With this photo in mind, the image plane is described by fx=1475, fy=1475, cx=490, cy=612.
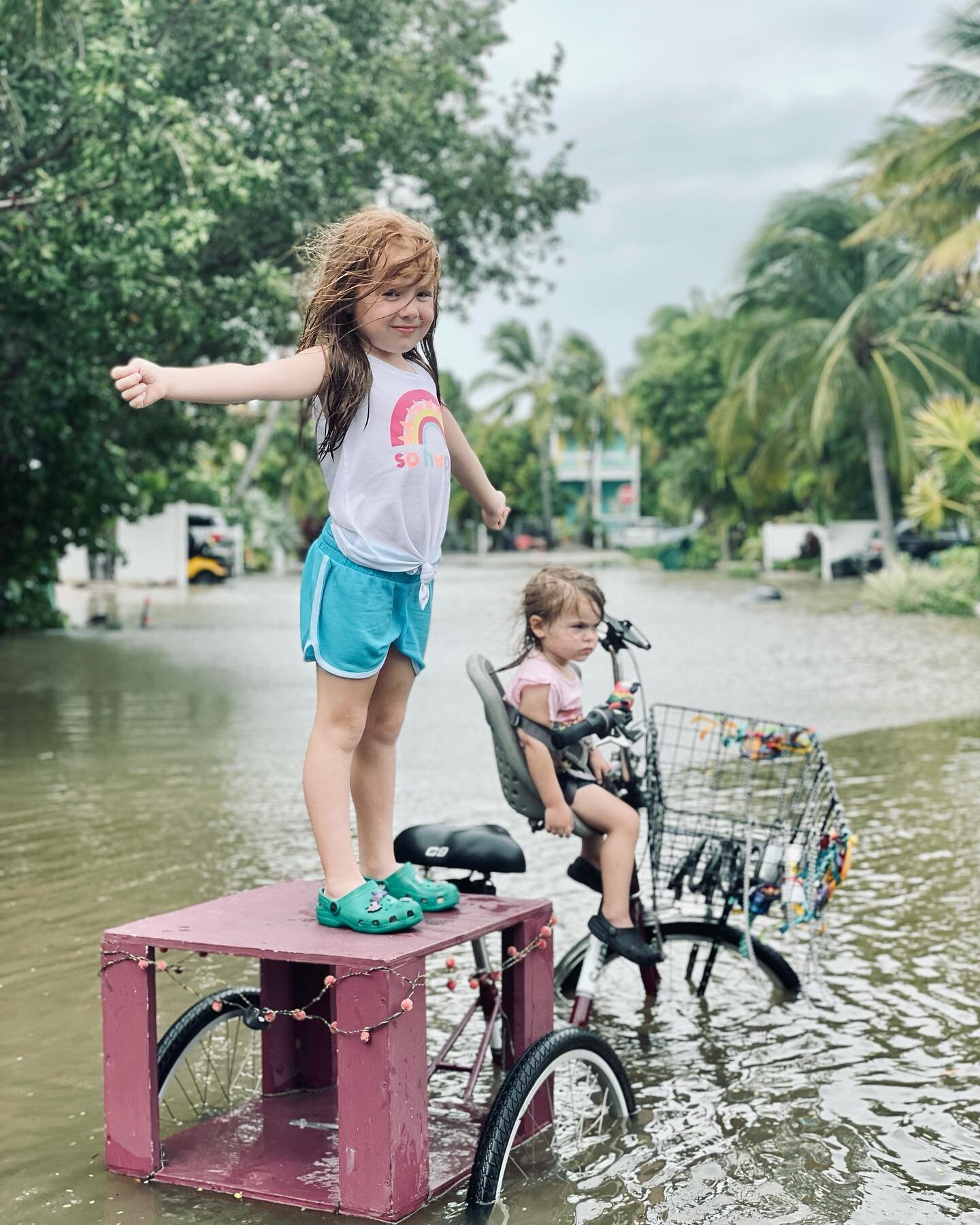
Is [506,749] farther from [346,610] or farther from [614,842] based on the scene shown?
[346,610]

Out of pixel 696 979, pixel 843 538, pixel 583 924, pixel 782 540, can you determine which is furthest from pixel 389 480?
pixel 782 540

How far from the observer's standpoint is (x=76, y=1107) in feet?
13.8

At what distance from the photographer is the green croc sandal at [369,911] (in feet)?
11.3

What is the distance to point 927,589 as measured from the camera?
25.7 m

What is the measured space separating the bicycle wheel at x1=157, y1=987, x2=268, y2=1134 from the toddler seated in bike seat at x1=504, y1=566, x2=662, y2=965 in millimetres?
1015

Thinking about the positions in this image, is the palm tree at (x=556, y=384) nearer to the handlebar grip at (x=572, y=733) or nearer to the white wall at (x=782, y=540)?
the white wall at (x=782, y=540)

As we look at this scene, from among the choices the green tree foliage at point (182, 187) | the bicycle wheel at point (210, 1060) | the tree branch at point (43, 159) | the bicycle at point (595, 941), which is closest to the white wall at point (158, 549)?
the green tree foliage at point (182, 187)

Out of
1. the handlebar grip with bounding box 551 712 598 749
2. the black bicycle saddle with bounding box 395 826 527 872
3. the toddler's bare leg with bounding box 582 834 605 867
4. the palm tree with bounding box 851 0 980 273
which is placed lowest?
the toddler's bare leg with bounding box 582 834 605 867

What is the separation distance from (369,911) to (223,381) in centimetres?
127

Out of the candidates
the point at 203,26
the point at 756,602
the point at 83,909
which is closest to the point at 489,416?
the point at 756,602

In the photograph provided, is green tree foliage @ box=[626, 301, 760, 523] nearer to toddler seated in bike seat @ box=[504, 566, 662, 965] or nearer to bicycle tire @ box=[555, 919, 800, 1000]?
bicycle tire @ box=[555, 919, 800, 1000]

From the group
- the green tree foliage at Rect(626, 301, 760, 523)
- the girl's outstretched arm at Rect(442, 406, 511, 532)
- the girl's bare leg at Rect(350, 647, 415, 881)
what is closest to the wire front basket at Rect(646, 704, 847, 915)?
the girl's outstretched arm at Rect(442, 406, 511, 532)

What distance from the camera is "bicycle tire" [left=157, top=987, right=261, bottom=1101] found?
12.7 feet

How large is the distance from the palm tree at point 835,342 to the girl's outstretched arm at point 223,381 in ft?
90.2
